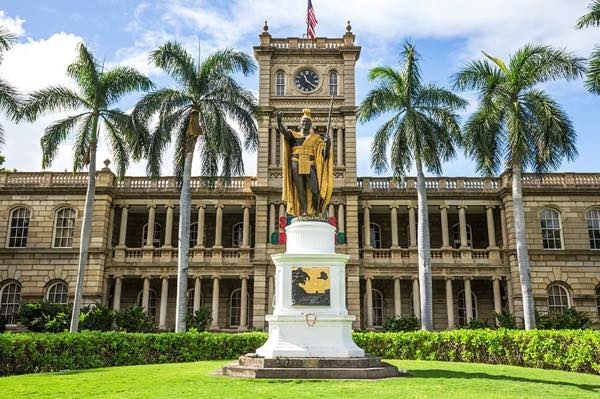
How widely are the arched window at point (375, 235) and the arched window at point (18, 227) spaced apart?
1963cm

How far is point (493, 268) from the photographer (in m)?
30.0

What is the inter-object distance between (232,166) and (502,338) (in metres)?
11.8

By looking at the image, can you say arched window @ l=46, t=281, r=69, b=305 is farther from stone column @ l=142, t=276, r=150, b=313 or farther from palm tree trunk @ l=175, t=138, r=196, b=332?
palm tree trunk @ l=175, t=138, r=196, b=332

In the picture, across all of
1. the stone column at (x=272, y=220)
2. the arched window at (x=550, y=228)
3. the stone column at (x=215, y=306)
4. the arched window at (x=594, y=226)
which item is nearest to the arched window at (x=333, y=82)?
the stone column at (x=272, y=220)

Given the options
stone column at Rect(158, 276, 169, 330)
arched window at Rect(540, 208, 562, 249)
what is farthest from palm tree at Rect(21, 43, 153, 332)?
arched window at Rect(540, 208, 562, 249)

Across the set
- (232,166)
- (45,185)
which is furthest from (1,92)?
(45,185)

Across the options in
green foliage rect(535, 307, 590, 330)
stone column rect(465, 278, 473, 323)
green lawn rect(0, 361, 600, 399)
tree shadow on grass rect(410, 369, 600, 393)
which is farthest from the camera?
stone column rect(465, 278, 473, 323)

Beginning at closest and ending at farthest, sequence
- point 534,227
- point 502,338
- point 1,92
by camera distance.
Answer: point 502,338 < point 1,92 < point 534,227

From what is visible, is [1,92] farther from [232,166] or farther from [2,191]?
[2,191]

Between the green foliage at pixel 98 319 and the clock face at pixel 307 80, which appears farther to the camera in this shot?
the clock face at pixel 307 80

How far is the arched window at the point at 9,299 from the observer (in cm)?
2968

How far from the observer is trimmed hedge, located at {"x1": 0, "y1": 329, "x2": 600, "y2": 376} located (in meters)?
14.3

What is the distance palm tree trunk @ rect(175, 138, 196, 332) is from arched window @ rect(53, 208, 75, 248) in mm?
11398

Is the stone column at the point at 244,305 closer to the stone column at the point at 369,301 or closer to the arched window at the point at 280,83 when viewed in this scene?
the stone column at the point at 369,301
